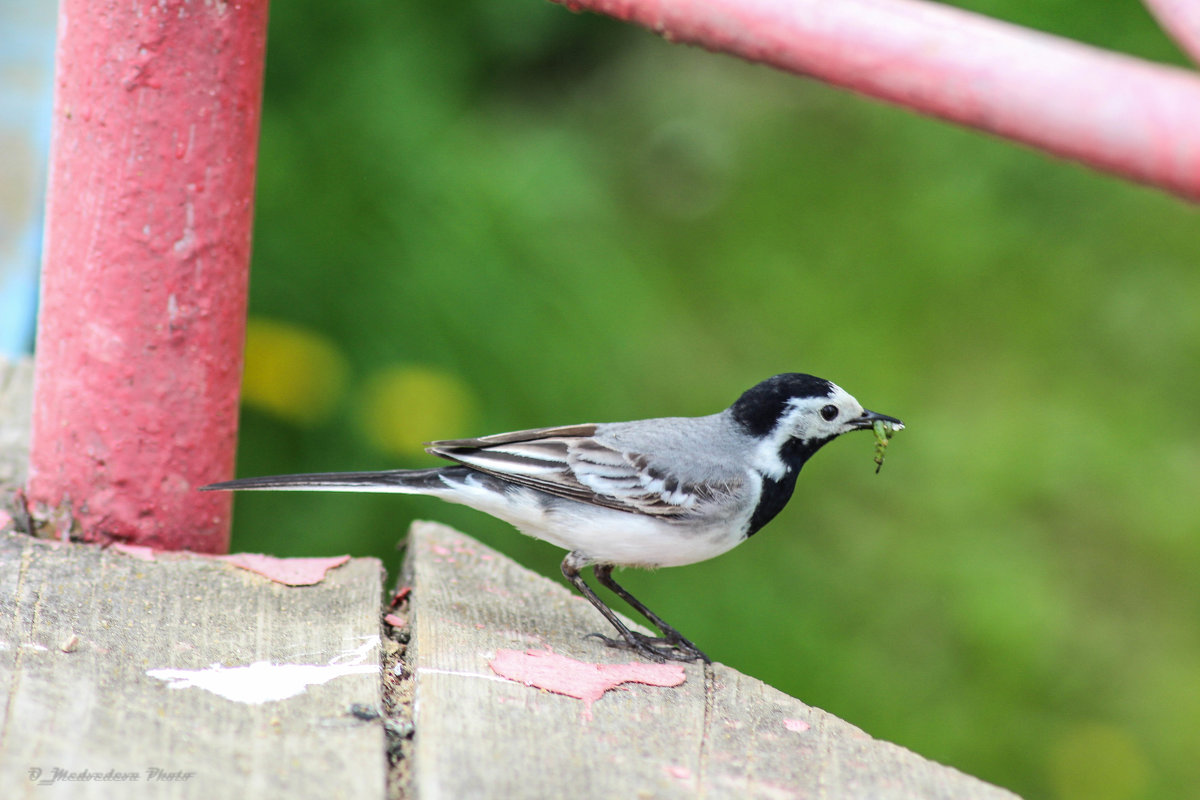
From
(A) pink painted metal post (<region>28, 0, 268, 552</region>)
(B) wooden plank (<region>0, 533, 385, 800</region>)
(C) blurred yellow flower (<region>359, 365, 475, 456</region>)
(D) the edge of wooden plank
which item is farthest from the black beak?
(D) the edge of wooden plank

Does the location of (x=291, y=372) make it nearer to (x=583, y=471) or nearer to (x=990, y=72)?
(x=583, y=471)

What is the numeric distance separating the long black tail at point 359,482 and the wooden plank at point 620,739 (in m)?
0.46

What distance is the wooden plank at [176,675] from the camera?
6.79ft

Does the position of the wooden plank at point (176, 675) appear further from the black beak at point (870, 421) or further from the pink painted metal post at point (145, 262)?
the black beak at point (870, 421)

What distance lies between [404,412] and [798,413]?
1.84 m

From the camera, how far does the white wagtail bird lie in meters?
3.42

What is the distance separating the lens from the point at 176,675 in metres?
2.44

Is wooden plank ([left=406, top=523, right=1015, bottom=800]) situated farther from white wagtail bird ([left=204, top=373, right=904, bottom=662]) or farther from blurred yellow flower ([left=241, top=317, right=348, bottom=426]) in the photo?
blurred yellow flower ([left=241, top=317, right=348, bottom=426])

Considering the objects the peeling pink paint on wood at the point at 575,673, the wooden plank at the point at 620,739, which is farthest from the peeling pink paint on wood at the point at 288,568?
the peeling pink paint on wood at the point at 575,673

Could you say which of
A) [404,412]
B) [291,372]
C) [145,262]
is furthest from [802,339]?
[145,262]

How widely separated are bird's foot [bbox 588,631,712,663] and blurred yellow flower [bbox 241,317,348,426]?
193 cm

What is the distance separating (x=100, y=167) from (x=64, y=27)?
1.08ft

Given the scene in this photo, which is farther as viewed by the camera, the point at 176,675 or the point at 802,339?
the point at 802,339

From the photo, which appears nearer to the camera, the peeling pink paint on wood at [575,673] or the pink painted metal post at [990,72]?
the pink painted metal post at [990,72]
